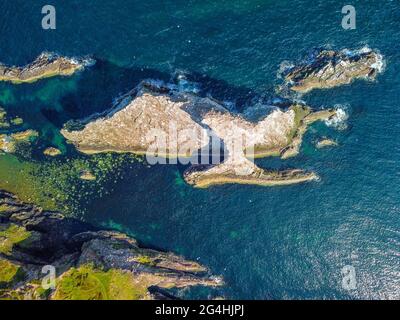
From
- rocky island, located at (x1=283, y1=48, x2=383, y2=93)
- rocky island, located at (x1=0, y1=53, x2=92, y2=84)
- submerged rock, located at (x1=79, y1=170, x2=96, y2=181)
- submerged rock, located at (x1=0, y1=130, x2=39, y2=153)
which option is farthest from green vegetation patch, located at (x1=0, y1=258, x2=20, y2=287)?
rocky island, located at (x1=283, y1=48, x2=383, y2=93)

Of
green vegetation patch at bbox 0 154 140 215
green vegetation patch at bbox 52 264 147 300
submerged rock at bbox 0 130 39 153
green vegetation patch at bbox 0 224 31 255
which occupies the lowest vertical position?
green vegetation patch at bbox 52 264 147 300

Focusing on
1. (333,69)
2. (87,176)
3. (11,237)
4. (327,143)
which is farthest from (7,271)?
(333,69)

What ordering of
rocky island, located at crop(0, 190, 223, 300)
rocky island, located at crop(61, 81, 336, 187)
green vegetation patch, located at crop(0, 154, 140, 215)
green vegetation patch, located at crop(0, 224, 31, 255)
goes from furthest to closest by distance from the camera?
green vegetation patch, located at crop(0, 154, 140, 215)
rocky island, located at crop(61, 81, 336, 187)
green vegetation patch, located at crop(0, 224, 31, 255)
rocky island, located at crop(0, 190, 223, 300)

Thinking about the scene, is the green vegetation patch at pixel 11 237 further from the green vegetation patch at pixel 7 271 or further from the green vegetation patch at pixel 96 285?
the green vegetation patch at pixel 96 285

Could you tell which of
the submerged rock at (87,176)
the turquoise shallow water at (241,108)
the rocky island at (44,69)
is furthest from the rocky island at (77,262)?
the rocky island at (44,69)

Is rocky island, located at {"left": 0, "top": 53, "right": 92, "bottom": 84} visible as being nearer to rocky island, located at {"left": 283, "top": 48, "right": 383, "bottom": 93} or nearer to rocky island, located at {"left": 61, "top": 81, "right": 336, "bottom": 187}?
rocky island, located at {"left": 61, "top": 81, "right": 336, "bottom": 187}

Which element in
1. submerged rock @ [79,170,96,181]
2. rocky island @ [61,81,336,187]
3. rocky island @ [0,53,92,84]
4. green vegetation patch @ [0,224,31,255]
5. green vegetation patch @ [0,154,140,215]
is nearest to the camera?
green vegetation patch @ [0,224,31,255]

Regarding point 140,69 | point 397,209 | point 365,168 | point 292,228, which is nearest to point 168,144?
point 140,69
